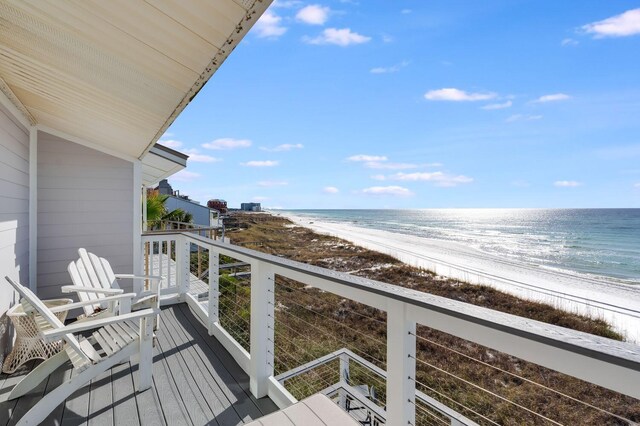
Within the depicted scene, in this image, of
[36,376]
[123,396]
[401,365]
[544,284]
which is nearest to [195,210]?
[36,376]

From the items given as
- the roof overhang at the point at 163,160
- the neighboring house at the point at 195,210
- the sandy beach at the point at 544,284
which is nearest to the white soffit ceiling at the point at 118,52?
the roof overhang at the point at 163,160

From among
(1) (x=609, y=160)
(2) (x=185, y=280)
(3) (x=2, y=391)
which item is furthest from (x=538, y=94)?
(3) (x=2, y=391)

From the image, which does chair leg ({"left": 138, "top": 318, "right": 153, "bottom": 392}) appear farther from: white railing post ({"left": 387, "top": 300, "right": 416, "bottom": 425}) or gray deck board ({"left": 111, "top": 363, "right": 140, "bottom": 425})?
white railing post ({"left": 387, "top": 300, "right": 416, "bottom": 425})

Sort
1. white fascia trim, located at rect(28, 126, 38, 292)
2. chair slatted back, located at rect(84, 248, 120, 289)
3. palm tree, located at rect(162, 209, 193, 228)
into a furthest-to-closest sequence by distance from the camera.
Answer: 1. palm tree, located at rect(162, 209, 193, 228)
2. white fascia trim, located at rect(28, 126, 38, 292)
3. chair slatted back, located at rect(84, 248, 120, 289)

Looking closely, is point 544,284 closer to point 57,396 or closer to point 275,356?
point 275,356

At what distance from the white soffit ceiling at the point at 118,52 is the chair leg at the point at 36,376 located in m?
1.91

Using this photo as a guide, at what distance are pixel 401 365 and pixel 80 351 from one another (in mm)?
1982

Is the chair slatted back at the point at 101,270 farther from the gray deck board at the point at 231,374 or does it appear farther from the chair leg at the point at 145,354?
the chair leg at the point at 145,354

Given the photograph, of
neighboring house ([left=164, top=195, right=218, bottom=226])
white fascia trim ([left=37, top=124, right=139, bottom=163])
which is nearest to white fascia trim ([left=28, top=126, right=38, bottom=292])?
white fascia trim ([left=37, top=124, right=139, bottom=163])

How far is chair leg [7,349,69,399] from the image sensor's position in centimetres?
239

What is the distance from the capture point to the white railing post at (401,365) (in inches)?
53.0

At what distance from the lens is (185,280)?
4.89 m

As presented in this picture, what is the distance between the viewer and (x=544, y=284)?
16297mm

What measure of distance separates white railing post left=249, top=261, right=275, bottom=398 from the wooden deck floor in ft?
0.39
